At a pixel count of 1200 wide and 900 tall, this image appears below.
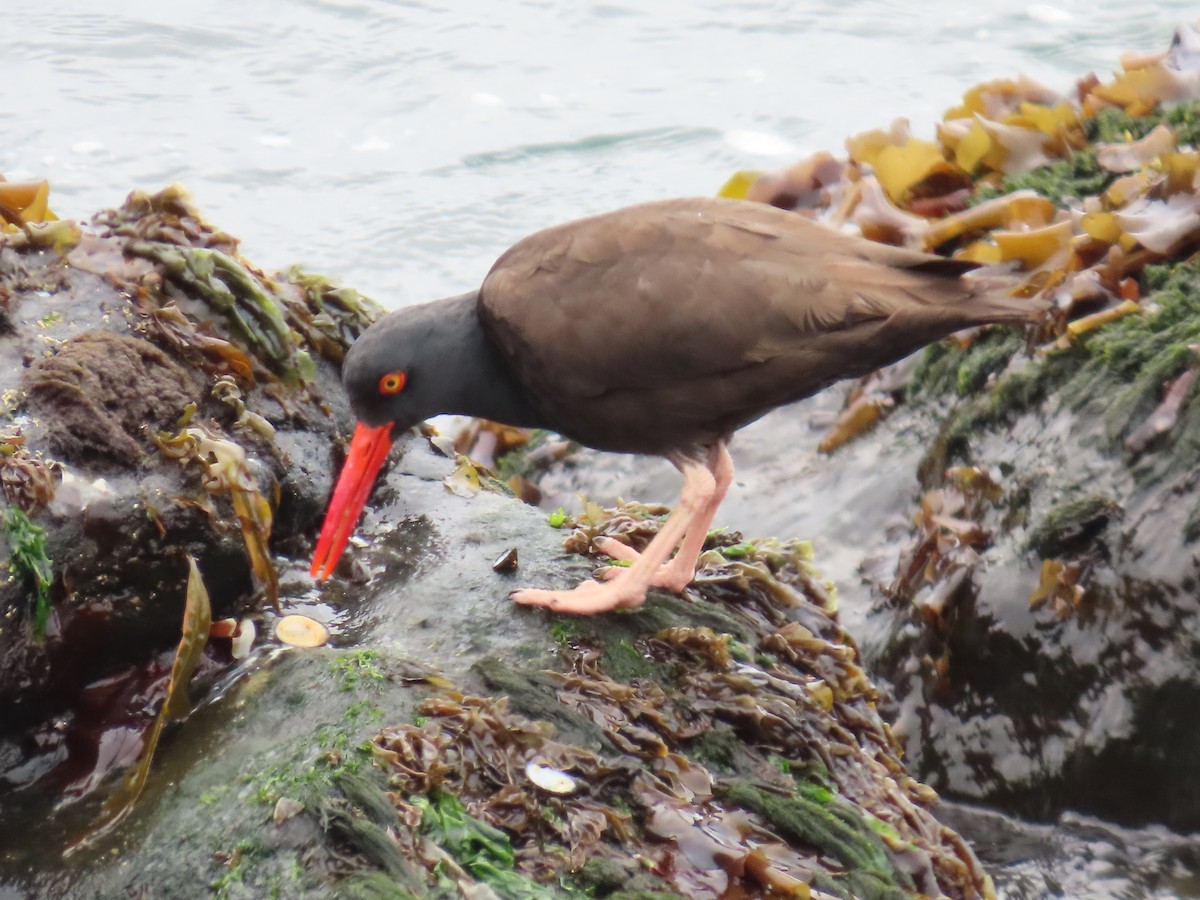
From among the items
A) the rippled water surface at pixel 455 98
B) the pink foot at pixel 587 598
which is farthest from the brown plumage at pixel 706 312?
the rippled water surface at pixel 455 98

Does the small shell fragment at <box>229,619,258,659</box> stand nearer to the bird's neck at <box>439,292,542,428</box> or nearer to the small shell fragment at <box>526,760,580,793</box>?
the small shell fragment at <box>526,760,580,793</box>

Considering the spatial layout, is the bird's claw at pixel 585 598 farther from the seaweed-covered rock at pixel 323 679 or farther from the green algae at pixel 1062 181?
the green algae at pixel 1062 181

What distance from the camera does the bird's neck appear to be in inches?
146

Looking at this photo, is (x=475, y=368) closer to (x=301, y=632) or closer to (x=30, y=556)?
(x=301, y=632)

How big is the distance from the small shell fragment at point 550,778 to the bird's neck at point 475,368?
1.48m

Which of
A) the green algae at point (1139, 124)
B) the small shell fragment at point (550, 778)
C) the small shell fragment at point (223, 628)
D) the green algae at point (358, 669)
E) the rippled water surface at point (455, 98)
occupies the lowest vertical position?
the rippled water surface at point (455, 98)

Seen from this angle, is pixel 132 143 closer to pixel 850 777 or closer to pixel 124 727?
pixel 124 727

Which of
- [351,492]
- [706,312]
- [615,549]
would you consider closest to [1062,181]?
[706,312]

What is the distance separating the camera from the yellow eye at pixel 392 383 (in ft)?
11.7

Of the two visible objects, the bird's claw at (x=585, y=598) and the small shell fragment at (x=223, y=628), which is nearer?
the small shell fragment at (x=223, y=628)

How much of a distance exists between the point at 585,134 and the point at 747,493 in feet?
16.8

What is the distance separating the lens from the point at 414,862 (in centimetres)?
225

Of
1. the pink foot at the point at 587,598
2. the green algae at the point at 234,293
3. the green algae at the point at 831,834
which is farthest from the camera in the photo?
the green algae at the point at 234,293

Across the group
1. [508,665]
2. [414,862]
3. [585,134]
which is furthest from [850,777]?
[585,134]
